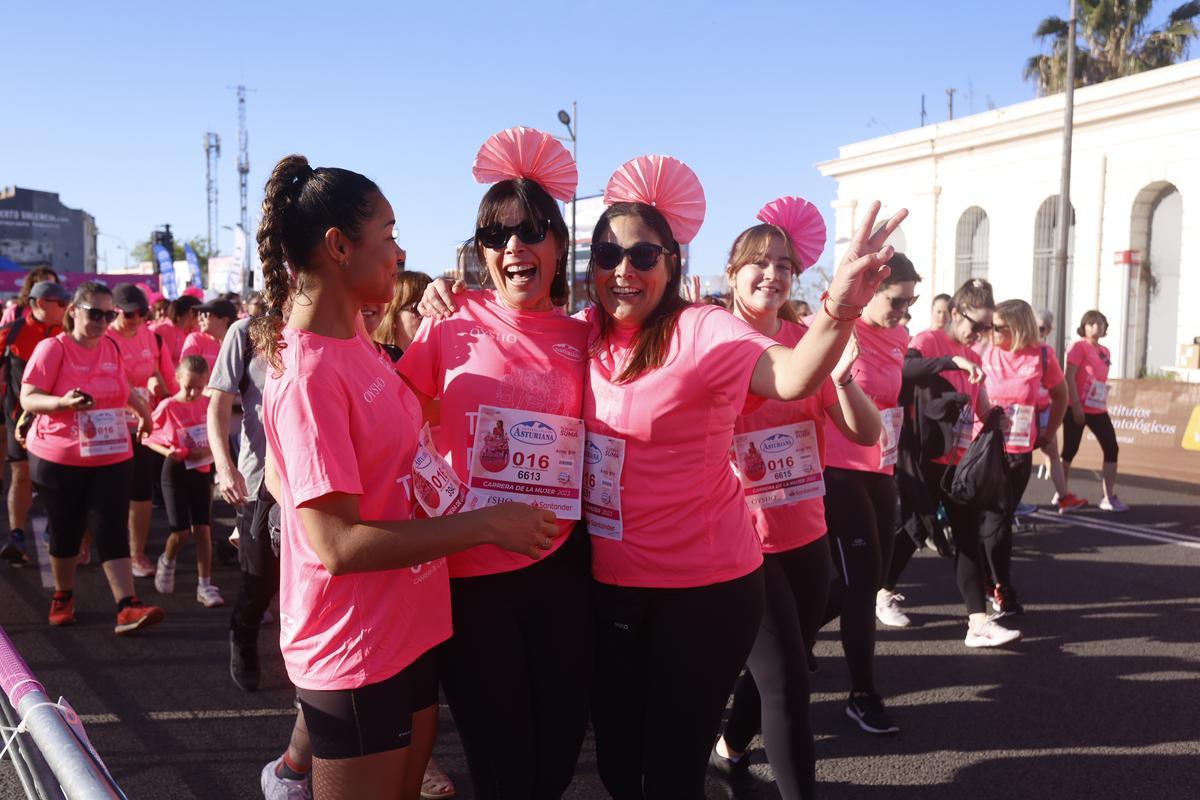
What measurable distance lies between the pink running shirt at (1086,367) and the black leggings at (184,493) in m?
7.91

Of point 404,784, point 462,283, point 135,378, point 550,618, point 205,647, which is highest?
point 462,283

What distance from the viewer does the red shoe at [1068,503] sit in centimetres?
947

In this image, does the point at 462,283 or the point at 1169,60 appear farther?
the point at 1169,60

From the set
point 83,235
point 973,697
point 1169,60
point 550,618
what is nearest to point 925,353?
point 973,697

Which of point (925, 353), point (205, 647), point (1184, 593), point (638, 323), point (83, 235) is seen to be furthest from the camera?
point (83, 235)

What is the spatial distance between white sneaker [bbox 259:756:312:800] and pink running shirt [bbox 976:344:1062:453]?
15.8 ft

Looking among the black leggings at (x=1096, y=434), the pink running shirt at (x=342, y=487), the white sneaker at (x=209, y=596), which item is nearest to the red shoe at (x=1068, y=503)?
the black leggings at (x=1096, y=434)

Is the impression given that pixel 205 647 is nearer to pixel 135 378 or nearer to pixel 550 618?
pixel 135 378

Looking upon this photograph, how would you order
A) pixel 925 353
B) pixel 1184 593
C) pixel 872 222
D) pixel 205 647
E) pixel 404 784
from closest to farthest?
pixel 872 222 → pixel 404 784 → pixel 205 647 → pixel 925 353 → pixel 1184 593

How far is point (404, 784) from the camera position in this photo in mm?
2102

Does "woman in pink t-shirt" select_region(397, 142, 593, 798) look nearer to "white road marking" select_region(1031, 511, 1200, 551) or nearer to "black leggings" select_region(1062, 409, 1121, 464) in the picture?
"white road marking" select_region(1031, 511, 1200, 551)

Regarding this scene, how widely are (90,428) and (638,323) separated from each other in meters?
4.11

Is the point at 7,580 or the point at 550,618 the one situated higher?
the point at 550,618

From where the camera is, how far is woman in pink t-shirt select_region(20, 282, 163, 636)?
17.5 ft
